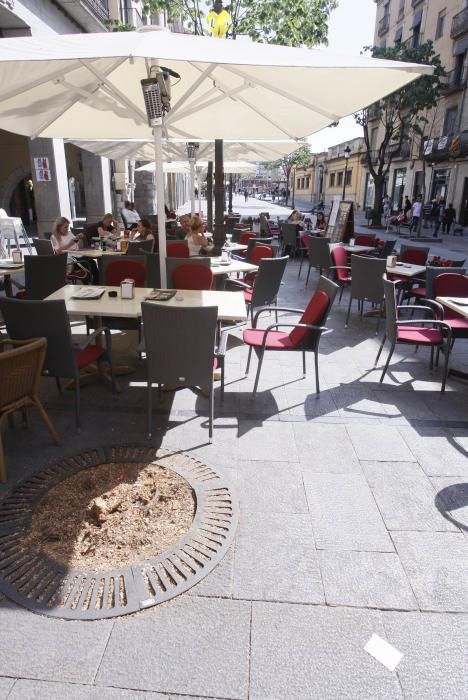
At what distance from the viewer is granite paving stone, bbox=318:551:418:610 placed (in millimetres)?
2078

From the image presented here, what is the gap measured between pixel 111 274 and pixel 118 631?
3.95 meters

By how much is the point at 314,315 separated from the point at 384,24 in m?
41.7

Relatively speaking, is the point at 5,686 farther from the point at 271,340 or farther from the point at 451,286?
the point at 451,286

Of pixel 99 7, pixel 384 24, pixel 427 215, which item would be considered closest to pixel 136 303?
pixel 99 7

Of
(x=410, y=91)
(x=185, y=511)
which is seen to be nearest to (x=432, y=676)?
(x=185, y=511)

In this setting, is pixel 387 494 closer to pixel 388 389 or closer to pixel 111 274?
pixel 388 389

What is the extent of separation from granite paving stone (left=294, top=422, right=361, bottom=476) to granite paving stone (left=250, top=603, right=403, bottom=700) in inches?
39.9

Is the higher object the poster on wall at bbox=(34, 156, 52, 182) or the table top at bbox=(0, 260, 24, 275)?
the poster on wall at bbox=(34, 156, 52, 182)

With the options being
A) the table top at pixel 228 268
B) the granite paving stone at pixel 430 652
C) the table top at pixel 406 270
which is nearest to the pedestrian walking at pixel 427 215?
the table top at pixel 406 270

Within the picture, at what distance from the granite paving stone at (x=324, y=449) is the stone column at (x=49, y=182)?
31.8ft

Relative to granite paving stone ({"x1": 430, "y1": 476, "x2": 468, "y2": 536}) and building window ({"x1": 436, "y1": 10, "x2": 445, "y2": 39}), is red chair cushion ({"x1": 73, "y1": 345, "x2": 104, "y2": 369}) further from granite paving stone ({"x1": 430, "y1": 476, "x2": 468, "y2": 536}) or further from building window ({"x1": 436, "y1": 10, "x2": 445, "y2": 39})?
building window ({"x1": 436, "y1": 10, "x2": 445, "y2": 39})

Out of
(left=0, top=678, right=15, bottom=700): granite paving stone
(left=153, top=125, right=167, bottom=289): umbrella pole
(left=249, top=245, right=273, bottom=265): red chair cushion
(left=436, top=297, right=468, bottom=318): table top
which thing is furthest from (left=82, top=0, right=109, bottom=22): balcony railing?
(left=0, top=678, right=15, bottom=700): granite paving stone

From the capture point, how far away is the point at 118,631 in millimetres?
1907

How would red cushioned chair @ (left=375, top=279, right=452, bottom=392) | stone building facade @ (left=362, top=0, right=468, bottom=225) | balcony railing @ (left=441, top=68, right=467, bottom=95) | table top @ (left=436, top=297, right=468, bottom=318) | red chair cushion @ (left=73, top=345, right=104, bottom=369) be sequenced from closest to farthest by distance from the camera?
1. red chair cushion @ (left=73, top=345, right=104, bottom=369)
2. table top @ (left=436, top=297, right=468, bottom=318)
3. red cushioned chair @ (left=375, top=279, right=452, bottom=392)
4. stone building facade @ (left=362, top=0, right=468, bottom=225)
5. balcony railing @ (left=441, top=68, right=467, bottom=95)
